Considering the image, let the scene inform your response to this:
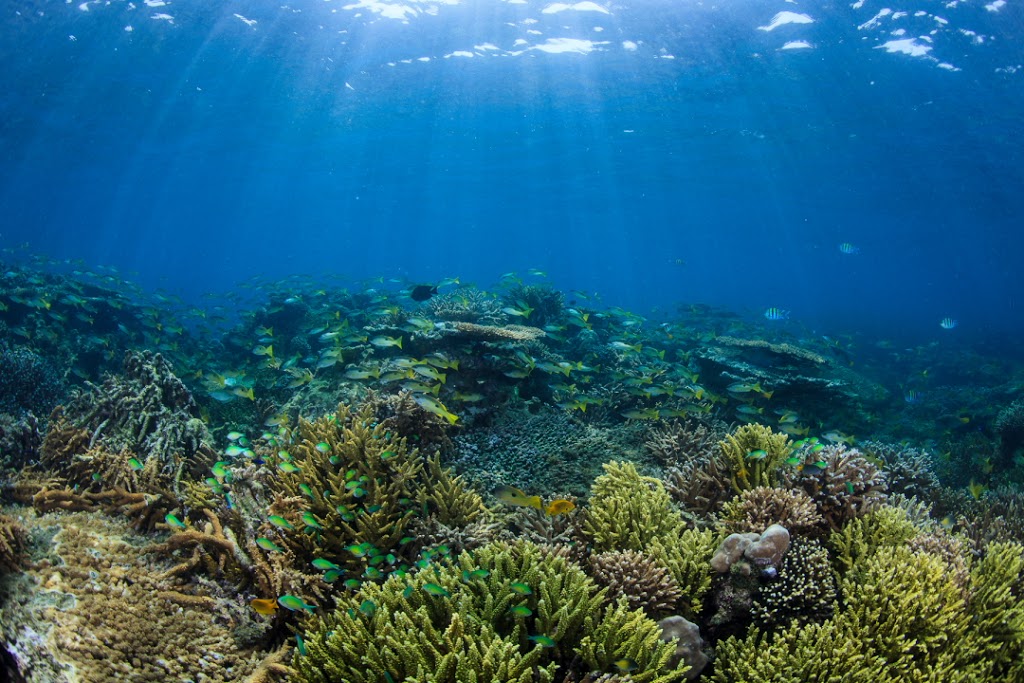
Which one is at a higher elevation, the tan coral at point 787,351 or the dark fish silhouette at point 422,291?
the dark fish silhouette at point 422,291

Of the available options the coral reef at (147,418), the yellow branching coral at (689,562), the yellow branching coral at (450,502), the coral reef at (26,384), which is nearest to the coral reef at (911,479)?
the yellow branching coral at (689,562)

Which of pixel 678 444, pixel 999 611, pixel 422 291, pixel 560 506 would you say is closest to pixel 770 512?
pixel 999 611

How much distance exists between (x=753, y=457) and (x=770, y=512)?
1099 millimetres

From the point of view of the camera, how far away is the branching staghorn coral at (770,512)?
4.53 m

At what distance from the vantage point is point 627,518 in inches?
184

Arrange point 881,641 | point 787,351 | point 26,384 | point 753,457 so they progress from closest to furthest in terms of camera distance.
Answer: point 881,641 < point 753,457 < point 26,384 < point 787,351

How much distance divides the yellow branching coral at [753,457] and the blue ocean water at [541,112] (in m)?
13.9

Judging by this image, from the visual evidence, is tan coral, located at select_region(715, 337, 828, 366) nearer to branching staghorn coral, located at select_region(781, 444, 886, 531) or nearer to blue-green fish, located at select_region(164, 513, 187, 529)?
branching staghorn coral, located at select_region(781, 444, 886, 531)

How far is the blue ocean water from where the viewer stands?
74.2 feet

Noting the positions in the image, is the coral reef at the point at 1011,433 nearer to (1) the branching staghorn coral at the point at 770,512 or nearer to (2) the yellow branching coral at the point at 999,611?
(2) the yellow branching coral at the point at 999,611

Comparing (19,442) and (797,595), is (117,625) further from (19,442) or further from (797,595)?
(797,595)

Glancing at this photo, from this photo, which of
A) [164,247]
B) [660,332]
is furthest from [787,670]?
[164,247]

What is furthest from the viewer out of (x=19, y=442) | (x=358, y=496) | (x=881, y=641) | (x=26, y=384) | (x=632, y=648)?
(x=26, y=384)

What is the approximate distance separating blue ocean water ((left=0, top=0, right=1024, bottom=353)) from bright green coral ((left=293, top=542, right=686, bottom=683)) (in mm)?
16255
